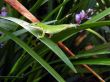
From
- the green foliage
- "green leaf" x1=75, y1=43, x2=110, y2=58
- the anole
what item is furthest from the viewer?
"green leaf" x1=75, y1=43, x2=110, y2=58

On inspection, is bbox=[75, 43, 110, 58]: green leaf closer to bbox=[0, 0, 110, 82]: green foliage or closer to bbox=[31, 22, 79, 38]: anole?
bbox=[0, 0, 110, 82]: green foliage

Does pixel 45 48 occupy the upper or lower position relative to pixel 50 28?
lower

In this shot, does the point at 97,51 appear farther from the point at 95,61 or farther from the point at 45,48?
the point at 45,48

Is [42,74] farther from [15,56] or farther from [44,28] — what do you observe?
[44,28]

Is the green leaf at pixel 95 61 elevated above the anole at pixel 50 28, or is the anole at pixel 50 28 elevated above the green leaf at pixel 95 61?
the anole at pixel 50 28

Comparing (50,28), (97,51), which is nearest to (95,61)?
(97,51)

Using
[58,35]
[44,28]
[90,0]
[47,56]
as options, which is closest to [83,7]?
[90,0]

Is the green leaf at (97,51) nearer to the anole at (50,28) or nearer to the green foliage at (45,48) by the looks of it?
the green foliage at (45,48)

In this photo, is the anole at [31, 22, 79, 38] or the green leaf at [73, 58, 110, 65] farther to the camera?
the green leaf at [73, 58, 110, 65]

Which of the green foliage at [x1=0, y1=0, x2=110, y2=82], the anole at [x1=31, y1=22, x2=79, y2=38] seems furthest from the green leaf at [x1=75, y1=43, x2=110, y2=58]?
the anole at [x1=31, y1=22, x2=79, y2=38]

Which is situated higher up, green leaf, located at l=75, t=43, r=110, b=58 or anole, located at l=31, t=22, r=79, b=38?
anole, located at l=31, t=22, r=79, b=38

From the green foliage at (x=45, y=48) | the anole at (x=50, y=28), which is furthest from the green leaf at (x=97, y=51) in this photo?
the anole at (x=50, y=28)
